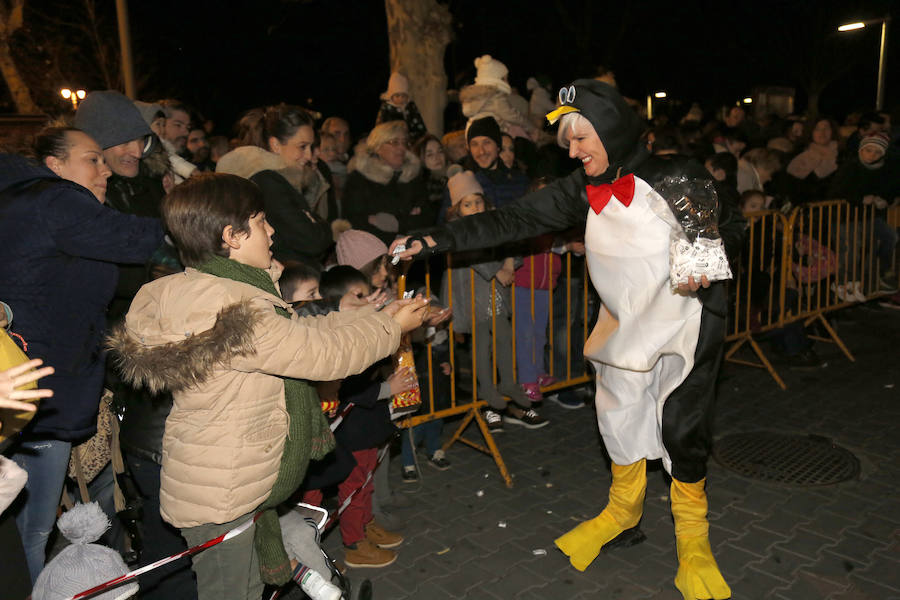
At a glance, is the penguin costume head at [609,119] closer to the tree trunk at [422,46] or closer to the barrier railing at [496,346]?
the barrier railing at [496,346]

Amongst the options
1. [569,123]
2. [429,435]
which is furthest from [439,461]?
[569,123]

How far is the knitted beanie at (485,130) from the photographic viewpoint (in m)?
6.79

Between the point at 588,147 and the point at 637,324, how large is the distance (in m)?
0.93

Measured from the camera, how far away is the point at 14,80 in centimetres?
1952

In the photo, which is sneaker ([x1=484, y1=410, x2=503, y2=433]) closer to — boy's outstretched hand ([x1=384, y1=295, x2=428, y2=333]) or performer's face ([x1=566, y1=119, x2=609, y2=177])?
performer's face ([x1=566, y1=119, x2=609, y2=177])

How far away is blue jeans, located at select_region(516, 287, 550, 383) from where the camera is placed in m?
5.98

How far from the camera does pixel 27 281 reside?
3.21 metres

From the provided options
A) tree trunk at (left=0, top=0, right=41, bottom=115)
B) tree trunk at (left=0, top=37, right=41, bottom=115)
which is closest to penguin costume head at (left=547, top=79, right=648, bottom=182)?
tree trunk at (left=0, top=0, right=41, bottom=115)

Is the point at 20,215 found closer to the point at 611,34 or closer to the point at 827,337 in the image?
the point at 827,337

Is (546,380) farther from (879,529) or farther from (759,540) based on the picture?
(879,529)

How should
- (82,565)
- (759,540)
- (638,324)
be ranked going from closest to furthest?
(82,565) → (638,324) → (759,540)

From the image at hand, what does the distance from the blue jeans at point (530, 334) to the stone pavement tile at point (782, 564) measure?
2255 millimetres

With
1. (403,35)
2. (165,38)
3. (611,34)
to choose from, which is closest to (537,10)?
(611,34)

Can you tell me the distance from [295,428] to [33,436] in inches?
49.0
